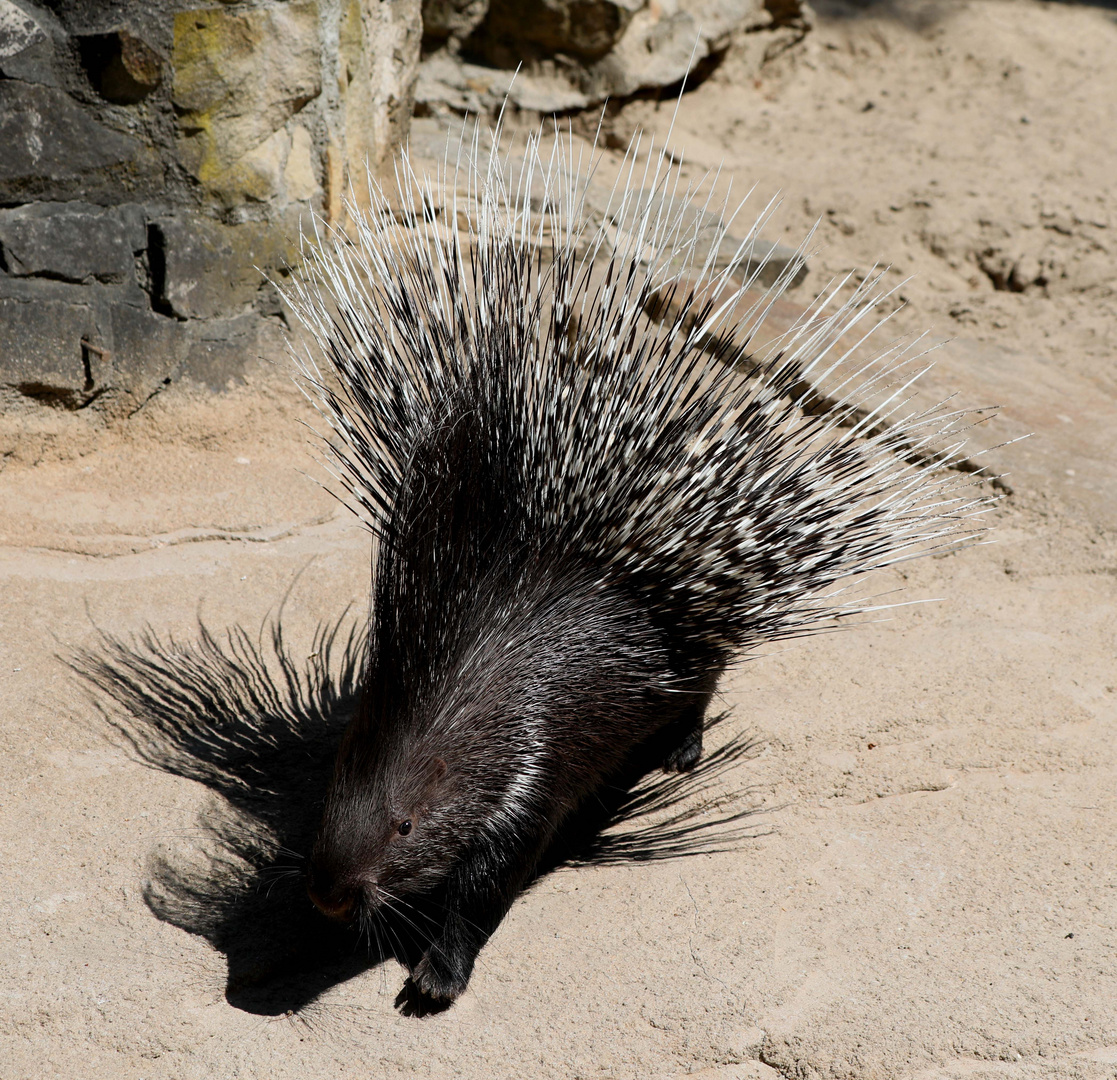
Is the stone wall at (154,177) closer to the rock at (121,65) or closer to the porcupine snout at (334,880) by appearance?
the rock at (121,65)

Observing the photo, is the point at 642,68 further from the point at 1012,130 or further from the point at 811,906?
the point at 811,906

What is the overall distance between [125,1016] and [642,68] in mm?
5326

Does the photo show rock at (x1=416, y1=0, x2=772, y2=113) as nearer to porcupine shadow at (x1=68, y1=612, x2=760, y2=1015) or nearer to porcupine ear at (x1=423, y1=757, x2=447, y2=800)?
porcupine shadow at (x1=68, y1=612, x2=760, y2=1015)

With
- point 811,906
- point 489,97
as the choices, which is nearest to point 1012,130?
point 489,97

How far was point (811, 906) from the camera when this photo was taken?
2299 mm

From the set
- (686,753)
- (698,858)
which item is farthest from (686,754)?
(698,858)

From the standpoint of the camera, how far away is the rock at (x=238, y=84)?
11.4 feet

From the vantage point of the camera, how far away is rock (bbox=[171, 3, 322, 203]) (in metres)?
3.47

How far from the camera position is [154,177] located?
3.55 meters

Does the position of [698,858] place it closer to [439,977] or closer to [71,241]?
[439,977]

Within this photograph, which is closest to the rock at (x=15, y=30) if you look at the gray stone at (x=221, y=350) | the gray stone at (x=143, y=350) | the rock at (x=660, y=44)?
the gray stone at (x=143, y=350)

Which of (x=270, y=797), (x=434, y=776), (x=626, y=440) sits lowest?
(x=270, y=797)

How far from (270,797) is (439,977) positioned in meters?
0.66

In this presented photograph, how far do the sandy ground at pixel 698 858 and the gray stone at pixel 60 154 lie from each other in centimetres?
66
